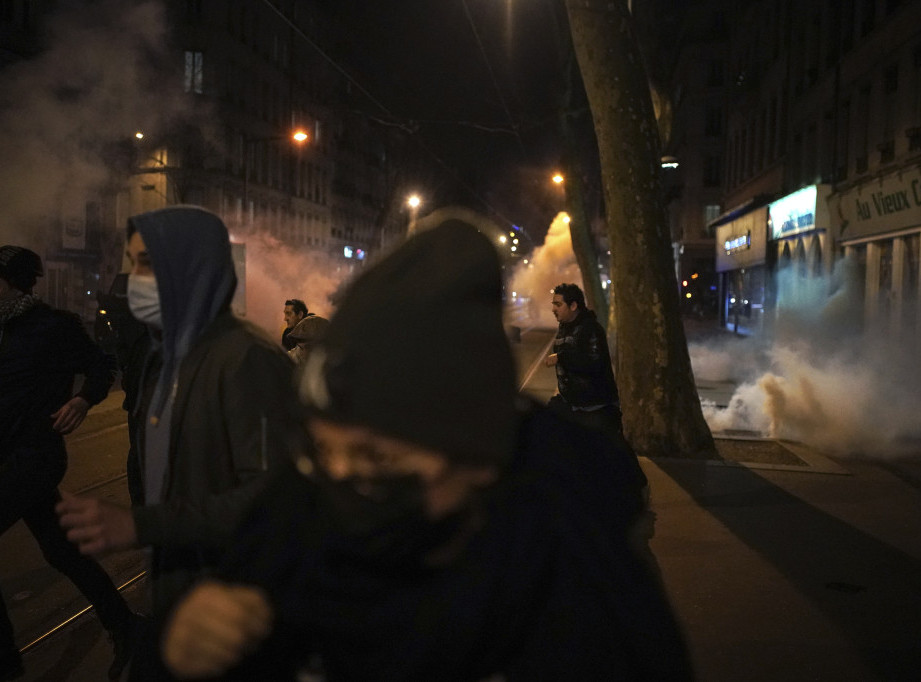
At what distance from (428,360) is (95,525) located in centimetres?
113

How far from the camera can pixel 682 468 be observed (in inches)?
334

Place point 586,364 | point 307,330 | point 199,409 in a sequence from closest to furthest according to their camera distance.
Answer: point 199,409
point 307,330
point 586,364

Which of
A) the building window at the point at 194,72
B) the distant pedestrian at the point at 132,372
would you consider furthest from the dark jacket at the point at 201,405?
the building window at the point at 194,72

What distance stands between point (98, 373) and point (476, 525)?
3234 mm

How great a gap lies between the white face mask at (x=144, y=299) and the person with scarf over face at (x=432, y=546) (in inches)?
50.7

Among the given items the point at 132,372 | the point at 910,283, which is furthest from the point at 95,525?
the point at 910,283

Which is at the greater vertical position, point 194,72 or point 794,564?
point 194,72

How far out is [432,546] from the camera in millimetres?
1110

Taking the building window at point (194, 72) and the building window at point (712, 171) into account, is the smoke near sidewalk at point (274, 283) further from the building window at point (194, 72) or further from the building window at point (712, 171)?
the building window at point (712, 171)

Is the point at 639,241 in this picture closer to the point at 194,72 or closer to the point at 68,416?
the point at 68,416

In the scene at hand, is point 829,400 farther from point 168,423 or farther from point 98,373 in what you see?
point 168,423

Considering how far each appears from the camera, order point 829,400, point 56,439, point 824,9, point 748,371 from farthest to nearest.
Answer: point 824,9 < point 748,371 < point 829,400 < point 56,439

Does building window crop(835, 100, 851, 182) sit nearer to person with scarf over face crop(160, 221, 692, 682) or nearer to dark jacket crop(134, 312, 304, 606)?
dark jacket crop(134, 312, 304, 606)

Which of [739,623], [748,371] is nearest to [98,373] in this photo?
[739,623]
